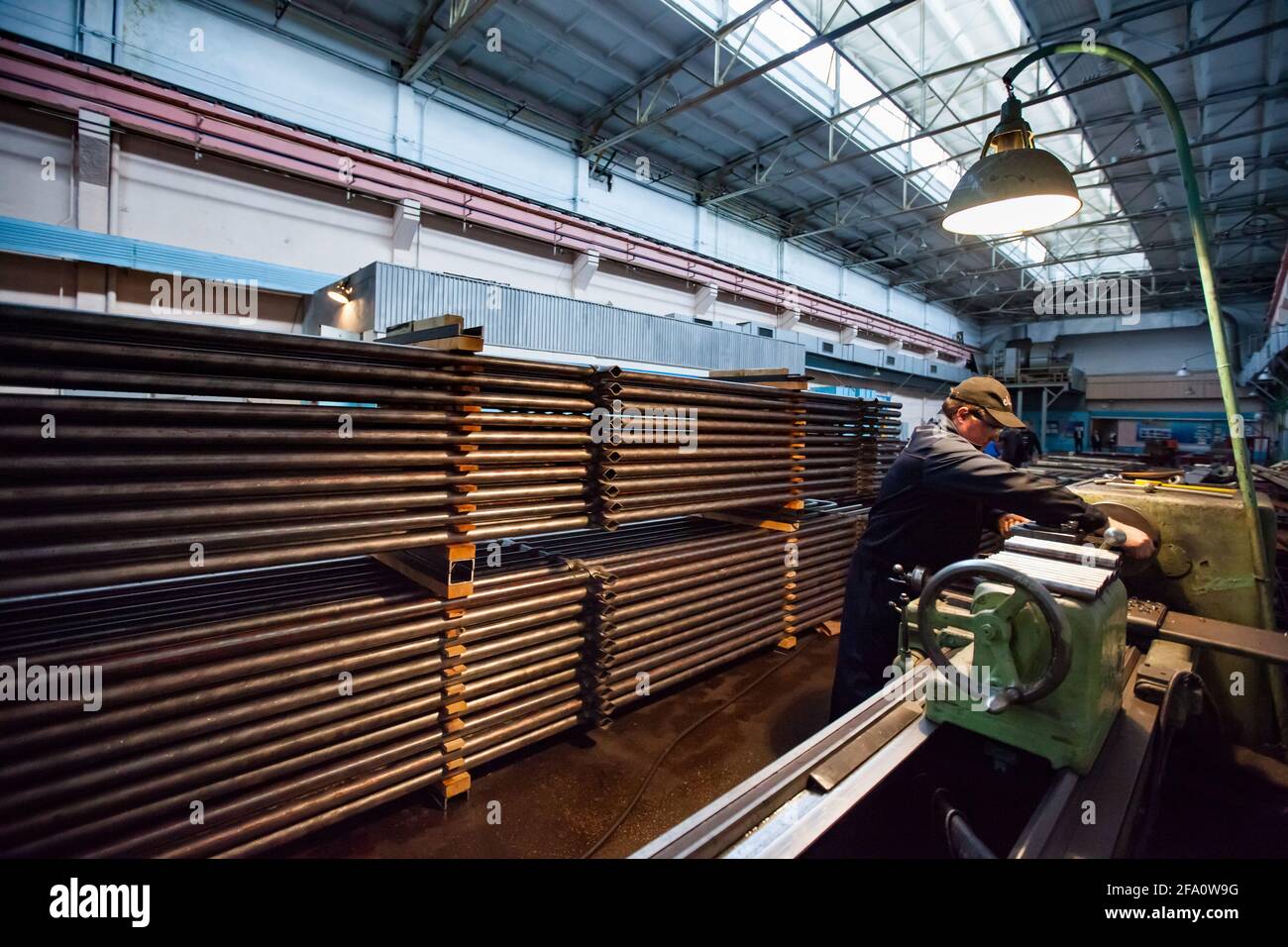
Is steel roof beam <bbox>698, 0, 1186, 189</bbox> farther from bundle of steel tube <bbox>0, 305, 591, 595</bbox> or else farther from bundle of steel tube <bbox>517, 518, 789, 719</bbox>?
bundle of steel tube <bbox>0, 305, 591, 595</bbox>

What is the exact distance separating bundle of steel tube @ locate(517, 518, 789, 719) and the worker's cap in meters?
1.41

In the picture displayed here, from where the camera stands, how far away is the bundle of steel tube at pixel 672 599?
2.46 m

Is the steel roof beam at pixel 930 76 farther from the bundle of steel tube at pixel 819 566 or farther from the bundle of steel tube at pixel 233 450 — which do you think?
the bundle of steel tube at pixel 233 450

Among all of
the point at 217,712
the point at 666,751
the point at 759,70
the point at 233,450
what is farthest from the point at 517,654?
the point at 759,70

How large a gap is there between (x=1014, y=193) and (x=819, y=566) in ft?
8.17

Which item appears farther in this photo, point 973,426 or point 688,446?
point 688,446

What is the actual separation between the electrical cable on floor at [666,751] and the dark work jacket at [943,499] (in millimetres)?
1119

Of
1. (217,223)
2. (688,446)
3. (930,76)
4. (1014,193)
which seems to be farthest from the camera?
(930,76)

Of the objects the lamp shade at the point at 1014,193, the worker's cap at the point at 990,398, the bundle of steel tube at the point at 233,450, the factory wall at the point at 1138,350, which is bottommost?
the bundle of steel tube at the point at 233,450

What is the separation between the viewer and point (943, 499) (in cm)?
207

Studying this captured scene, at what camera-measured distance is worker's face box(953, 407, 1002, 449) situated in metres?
2.19

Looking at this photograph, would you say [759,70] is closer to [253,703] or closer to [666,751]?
[666,751]

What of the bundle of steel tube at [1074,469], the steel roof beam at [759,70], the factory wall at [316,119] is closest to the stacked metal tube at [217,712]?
the factory wall at [316,119]
